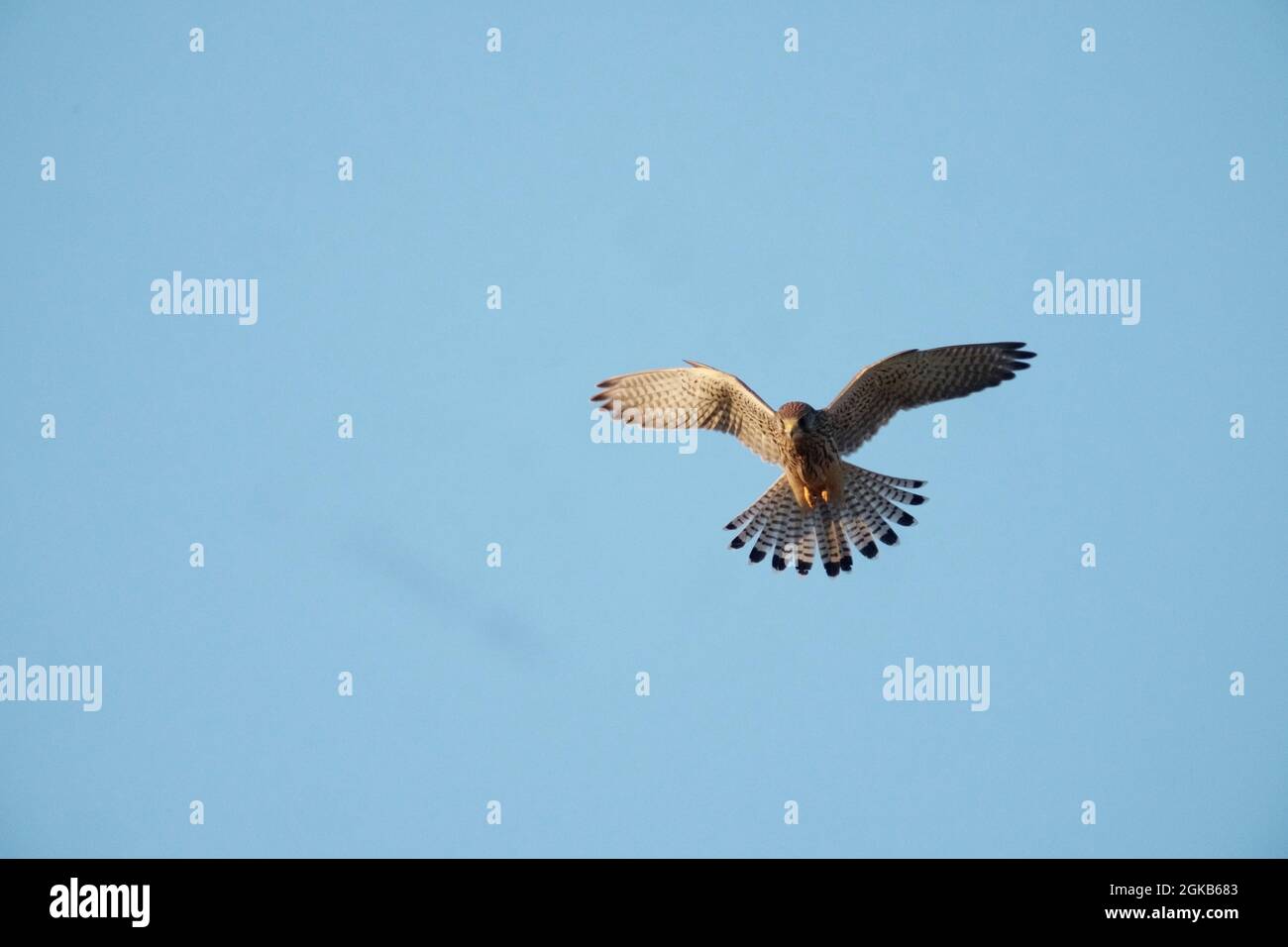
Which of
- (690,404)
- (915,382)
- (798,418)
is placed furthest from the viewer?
(690,404)

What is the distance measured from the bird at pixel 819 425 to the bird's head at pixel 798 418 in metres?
0.01

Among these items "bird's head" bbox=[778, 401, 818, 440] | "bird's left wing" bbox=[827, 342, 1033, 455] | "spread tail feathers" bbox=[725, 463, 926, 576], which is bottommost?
"spread tail feathers" bbox=[725, 463, 926, 576]

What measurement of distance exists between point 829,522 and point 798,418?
1.59m

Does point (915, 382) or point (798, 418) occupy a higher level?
point (915, 382)

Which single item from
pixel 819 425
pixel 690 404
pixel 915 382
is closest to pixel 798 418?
pixel 819 425

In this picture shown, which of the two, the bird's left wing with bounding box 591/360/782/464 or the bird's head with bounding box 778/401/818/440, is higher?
the bird's left wing with bounding box 591/360/782/464

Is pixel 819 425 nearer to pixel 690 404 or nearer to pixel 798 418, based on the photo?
pixel 798 418

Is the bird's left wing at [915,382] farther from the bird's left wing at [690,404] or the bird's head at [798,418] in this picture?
the bird's left wing at [690,404]

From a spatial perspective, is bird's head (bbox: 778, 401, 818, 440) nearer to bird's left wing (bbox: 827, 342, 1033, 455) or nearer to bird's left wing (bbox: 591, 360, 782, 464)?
bird's left wing (bbox: 827, 342, 1033, 455)

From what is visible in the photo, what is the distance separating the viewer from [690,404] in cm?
1488

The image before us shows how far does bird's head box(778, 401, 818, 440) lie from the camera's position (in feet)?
45.0
